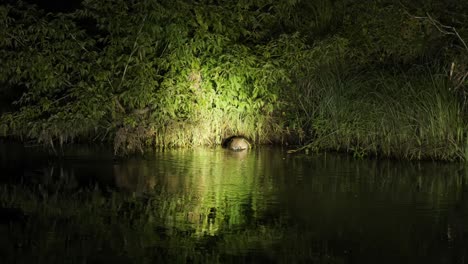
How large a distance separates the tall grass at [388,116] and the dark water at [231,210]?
51 cm

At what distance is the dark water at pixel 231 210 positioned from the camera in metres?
7.01

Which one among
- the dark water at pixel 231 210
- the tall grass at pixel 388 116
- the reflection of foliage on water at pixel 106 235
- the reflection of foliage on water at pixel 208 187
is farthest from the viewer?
the tall grass at pixel 388 116

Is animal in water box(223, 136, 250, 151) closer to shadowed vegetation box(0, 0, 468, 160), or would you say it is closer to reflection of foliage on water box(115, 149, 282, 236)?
Answer: shadowed vegetation box(0, 0, 468, 160)

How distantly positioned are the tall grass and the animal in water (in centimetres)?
120

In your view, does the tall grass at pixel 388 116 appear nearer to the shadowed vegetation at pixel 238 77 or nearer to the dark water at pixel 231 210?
the shadowed vegetation at pixel 238 77

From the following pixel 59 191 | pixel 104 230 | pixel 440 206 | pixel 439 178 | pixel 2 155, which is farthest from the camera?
pixel 2 155

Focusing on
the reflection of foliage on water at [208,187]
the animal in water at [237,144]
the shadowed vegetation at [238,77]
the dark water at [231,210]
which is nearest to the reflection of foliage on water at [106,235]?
the dark water at [231,210]

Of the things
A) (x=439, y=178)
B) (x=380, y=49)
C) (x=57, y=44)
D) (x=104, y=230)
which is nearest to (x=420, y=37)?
(x=380, y=49)

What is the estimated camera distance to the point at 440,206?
925cm

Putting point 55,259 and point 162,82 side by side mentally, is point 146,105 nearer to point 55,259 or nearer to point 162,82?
point 162,82

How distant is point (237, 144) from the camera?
1520 cm

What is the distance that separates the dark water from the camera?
7008 millimetres

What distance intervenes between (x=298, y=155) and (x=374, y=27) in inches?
131

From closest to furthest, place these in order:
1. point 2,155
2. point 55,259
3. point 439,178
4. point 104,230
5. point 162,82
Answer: point 55,259, point 104,230, point 439,178, point 2,155, point 162,82
